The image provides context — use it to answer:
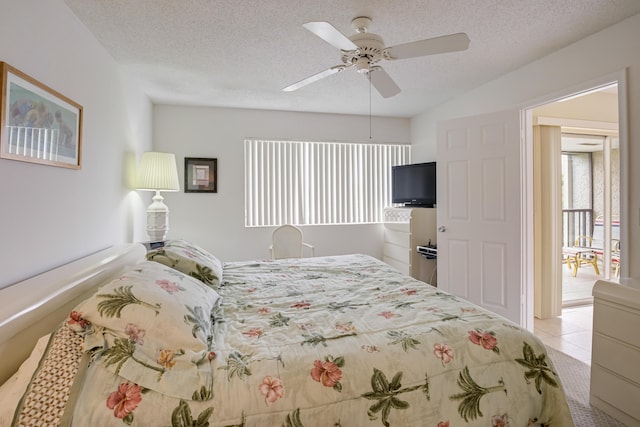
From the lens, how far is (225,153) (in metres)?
4.21

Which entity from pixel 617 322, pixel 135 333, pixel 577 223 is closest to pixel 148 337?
pixel 135 333

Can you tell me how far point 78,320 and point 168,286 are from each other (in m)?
0.36

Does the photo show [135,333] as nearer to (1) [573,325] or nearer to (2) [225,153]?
(2) [225,153]

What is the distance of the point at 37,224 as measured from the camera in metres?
1.65

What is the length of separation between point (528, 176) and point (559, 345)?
60.5 inches

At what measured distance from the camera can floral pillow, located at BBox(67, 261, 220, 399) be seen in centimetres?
102

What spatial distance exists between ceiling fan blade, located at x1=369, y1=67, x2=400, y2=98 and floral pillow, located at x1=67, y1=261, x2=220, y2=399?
183cm

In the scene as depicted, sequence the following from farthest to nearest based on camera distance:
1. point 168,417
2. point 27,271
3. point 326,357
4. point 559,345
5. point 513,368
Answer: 1. point 559,345
2. point 27,271
3. point 513,368
4. point 326,357
5. point 168,417

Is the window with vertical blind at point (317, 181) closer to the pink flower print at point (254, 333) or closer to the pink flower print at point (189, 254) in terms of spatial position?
the pink flower print at point (189, 254)

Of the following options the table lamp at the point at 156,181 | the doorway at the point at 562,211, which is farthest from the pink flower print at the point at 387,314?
the table lamp at the point at 156,181

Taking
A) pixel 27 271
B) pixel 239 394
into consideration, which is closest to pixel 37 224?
pixel 27 271

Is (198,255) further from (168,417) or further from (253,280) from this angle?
(168,417)

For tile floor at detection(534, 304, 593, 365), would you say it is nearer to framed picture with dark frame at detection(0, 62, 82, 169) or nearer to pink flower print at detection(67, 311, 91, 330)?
pink flower print at detection(67, 311, 91, 330)

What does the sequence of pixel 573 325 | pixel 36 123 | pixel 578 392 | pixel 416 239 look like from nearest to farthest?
pixel 36 123 < pixel 578 392 < pixel 573 325 < pixel 416 239
